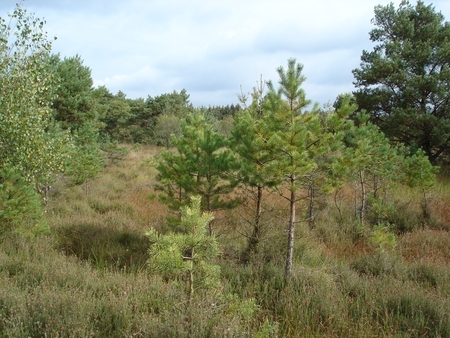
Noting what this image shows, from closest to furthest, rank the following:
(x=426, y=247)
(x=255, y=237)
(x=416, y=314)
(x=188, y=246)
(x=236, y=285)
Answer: (x=188, y=246) → (x=416, y=314) → (x=236, y=285) → (x=255, y=237) → (x=426, y=247)

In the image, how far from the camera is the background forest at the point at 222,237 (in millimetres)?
3492

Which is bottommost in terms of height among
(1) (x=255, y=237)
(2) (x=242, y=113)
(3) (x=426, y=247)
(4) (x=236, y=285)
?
(4) (x=236, y=285)

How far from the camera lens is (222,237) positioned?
7.32 meters

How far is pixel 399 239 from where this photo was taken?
356 inches

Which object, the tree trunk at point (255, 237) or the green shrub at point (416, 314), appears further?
the tree trunk at point (255, 237)

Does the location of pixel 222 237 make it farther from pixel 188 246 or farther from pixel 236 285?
pixel 188 246

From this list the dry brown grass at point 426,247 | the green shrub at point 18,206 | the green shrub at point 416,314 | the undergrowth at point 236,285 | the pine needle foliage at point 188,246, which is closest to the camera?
the pine needle foliage at point 188,246

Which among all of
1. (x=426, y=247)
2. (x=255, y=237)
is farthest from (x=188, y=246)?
(x=426, y=247)

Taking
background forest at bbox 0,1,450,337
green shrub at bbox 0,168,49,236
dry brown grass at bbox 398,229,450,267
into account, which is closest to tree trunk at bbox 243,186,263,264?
background forest at bbox 0,1,450,337

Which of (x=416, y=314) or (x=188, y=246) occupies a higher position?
(x=188, y=246)

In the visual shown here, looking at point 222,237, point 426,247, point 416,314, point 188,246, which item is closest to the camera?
point 188,246

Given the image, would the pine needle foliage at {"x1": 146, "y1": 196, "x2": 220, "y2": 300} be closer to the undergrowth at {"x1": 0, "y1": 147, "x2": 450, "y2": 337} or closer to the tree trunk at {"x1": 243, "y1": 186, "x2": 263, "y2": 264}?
the undergrowth at {"x1": 0, "y1": 147, "x2": 450, "y2": 337}

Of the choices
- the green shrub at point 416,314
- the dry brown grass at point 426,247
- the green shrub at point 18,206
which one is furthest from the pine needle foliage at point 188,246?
the dry brown grass at point 426,247

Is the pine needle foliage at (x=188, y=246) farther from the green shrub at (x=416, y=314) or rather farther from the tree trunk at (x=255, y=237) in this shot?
the tree trunk at (x=255, y=237)
